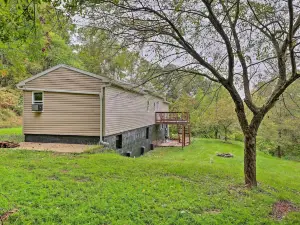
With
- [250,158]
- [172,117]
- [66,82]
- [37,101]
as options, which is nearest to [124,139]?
[66,82]

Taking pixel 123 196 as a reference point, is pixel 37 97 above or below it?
above

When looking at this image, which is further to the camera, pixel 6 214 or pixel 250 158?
pixel 250 158

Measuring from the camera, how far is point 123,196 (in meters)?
4.56

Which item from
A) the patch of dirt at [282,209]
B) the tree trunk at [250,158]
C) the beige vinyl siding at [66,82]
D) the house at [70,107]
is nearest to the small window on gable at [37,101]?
the house at [70,107]

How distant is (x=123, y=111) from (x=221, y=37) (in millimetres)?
7708

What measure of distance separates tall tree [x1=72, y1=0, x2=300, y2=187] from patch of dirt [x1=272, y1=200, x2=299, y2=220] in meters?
0.88

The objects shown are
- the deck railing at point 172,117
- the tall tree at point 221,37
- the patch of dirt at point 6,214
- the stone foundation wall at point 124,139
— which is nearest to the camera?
the patch of dirt at point 6,214

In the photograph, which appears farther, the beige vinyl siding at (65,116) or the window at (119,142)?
the window at (119,142)

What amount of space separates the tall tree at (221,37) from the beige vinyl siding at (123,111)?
7.89ft

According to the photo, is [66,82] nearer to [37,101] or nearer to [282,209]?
[37,101]

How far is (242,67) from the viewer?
632 centimetres

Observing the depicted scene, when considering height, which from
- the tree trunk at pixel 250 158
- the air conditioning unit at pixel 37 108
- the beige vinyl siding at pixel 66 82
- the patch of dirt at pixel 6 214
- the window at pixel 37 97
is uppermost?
the beige vinyl siding at pixel 66 82

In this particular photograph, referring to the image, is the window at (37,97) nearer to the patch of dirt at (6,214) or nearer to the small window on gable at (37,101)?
the small window on gable at (37,101)

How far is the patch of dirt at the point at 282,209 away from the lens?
14.9 feet
